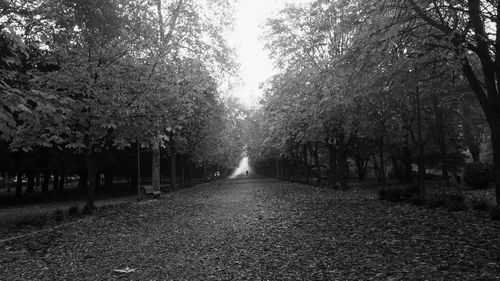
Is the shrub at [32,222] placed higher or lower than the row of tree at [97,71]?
lower

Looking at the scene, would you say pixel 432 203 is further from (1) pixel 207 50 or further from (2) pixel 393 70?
(1) pixel 207 50

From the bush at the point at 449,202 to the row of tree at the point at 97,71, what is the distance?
10.4m

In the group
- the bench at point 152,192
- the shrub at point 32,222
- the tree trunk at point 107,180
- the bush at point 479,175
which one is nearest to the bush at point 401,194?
the bush at point 479,175

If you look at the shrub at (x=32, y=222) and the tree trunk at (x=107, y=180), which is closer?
the shrub at (x=32, y=222)

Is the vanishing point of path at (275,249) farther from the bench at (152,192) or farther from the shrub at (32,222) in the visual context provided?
the bench at (152,192)

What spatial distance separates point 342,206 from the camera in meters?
14.5

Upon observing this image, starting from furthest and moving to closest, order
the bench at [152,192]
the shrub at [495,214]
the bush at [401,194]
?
the bench at [152,192] → the bush at [401,194] → the shrub at [495,214]

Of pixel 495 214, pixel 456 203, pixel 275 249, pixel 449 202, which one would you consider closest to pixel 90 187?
pixel 275 249

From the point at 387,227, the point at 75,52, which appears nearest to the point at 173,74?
the point at 75,52

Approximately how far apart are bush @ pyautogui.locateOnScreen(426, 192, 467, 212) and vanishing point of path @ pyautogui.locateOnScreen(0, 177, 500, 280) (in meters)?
0.48

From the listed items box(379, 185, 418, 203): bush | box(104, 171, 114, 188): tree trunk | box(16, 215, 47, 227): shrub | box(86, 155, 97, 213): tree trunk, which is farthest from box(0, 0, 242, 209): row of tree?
box(104, 171, 114, 188): tree trunk

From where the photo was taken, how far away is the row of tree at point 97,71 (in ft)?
26.0

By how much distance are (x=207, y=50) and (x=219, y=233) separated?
50.8 feet

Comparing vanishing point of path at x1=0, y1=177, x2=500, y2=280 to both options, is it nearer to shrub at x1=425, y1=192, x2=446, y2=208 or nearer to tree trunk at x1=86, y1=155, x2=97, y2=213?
shrub at x1=425, y1=192, x2=446, y2=208
